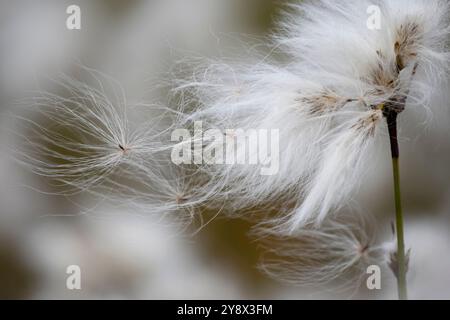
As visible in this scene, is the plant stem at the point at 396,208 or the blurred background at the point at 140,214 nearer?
the plant stem at the point at 396,208

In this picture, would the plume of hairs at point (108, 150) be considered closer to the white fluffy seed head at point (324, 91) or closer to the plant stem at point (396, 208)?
the white fluffy seed head at point (324, 91)

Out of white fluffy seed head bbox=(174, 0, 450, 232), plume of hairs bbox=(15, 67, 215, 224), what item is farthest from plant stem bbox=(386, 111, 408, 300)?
plume of hairs bbox=(15, 67, 215, 224)

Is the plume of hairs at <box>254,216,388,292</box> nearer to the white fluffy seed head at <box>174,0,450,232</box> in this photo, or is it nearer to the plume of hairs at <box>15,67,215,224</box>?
the white fluffy seed head at <box>174,0,450,232</box>

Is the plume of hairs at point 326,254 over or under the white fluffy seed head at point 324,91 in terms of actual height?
under

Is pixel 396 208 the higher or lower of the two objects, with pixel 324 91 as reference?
lower

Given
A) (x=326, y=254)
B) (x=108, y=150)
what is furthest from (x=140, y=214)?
(x=326, y=254)

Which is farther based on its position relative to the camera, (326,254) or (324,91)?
(326,254)

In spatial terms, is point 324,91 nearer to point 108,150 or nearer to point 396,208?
point 396,208

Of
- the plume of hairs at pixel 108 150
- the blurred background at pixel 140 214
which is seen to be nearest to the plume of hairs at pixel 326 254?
the blurred background at pixel 140 214
